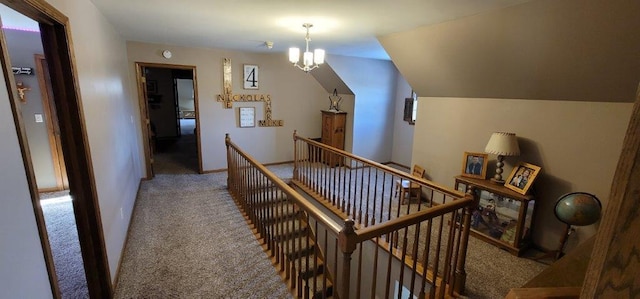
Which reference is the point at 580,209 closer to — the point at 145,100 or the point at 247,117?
the point at 247,117

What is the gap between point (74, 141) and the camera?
5.80ft

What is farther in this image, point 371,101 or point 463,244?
point 371,101

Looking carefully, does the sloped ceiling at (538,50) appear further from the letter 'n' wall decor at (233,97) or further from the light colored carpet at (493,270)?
the letter 'n' wall decor at (233,97)

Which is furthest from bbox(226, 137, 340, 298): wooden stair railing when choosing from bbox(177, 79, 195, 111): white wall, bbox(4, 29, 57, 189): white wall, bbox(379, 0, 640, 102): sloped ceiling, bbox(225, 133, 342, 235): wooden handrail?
bbox(177, 79, 195, 111): white wall

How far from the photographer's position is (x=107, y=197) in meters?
2.26

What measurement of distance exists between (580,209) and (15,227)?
3581 millimetres

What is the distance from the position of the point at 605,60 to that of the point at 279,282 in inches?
125

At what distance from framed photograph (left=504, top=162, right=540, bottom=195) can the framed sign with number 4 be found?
4.40 metres

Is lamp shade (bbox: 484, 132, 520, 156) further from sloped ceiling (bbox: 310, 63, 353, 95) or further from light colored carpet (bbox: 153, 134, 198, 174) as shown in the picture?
light colored carpet (bbox: 153, 134, 198, 174)

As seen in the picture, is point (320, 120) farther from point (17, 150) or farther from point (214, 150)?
point (17, 150)

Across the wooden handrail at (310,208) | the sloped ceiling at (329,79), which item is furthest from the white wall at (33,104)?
the sloped ceiling at (329,79)

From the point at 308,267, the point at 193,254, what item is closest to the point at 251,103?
the point at 193,254

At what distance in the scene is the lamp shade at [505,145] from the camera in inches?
116

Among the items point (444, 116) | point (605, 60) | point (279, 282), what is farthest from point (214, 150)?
point (605, 60)
